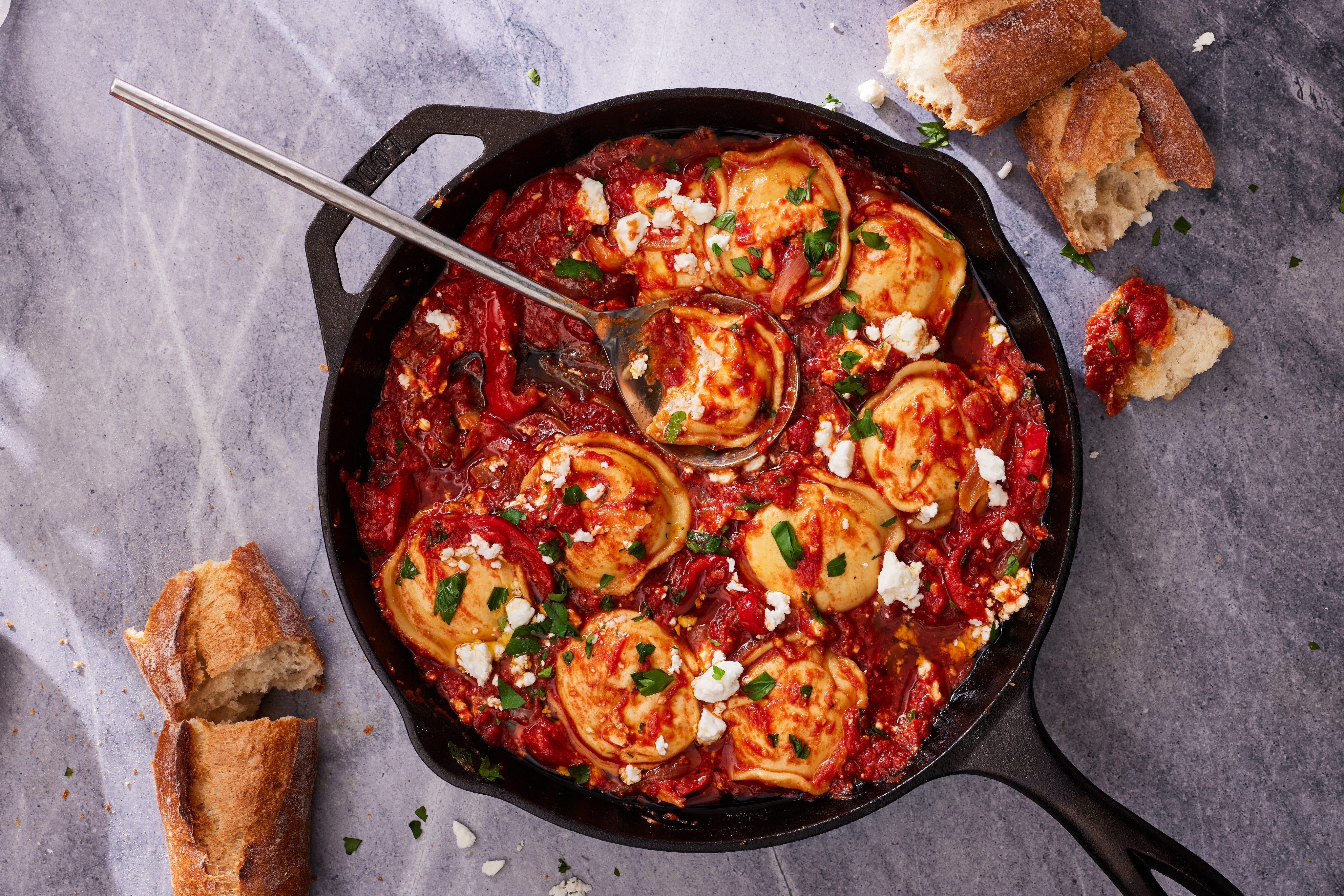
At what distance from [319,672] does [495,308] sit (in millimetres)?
1879

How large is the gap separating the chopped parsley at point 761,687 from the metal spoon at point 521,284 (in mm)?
893

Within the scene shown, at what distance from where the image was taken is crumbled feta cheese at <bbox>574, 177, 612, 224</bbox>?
3617 millimetres

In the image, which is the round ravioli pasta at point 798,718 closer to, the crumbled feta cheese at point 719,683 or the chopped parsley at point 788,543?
the crumbled feta cheese at point 719,683

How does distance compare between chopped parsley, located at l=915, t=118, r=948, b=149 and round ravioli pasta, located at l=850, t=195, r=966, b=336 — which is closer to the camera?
round ravioli pasta, located at l=850, t=195, r=966, b=336

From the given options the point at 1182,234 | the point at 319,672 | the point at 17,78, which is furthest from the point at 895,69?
the point at 17,78

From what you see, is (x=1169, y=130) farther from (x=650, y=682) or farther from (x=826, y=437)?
(x=650, y=682)

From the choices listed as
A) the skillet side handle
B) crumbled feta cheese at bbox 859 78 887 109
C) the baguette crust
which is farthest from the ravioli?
the skillet side handle

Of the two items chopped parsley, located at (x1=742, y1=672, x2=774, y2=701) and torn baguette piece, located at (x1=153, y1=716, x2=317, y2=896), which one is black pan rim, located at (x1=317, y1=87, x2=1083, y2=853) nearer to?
chopped parsley, located at (x1=742, y1=672, x2=774, y2=701)

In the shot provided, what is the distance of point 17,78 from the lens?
13.6ft

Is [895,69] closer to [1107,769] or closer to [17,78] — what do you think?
[1107,769]

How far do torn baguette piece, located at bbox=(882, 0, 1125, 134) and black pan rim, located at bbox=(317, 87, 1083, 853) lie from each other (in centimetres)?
42

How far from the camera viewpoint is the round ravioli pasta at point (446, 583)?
140 inches

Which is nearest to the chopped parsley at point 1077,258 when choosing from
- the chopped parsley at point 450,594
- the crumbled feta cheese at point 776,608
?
the crumbled feta cheese at point 776,608

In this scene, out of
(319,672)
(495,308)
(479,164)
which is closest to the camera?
(479,164)
